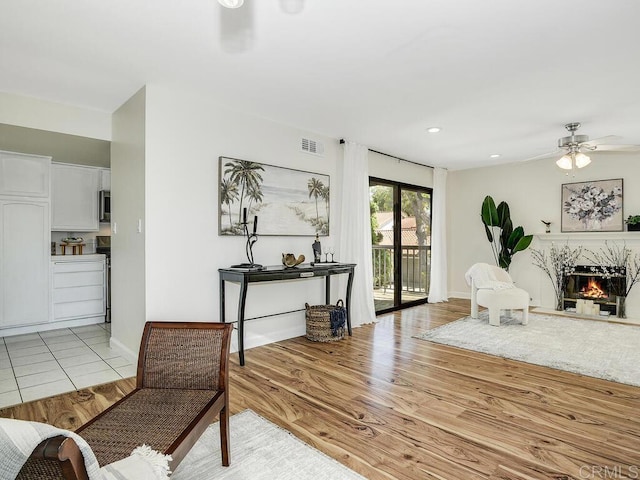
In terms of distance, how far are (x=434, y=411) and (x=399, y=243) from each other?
12.3 feet

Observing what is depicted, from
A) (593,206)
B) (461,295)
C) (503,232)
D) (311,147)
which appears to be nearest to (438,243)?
(503,232)

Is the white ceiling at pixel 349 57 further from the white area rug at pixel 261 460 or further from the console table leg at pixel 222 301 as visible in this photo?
the white area rug at pixel 261 460

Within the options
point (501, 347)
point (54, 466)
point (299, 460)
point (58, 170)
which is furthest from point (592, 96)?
point (58, 170)

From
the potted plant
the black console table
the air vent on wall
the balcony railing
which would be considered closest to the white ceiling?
the air vent on wall

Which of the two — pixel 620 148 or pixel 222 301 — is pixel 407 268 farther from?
pixel 222 301

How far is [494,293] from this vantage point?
4.84 m

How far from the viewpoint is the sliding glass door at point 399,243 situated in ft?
18.9

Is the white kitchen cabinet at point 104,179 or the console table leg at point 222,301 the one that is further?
the white kitchen cabinet at point 104,179

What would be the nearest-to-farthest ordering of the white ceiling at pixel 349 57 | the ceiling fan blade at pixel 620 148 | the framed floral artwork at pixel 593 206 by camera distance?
the white ceiling at pixel 349 57 < the ceiling fan blade at pixel 620 148 < the framed floral artwork at pixel 593 206

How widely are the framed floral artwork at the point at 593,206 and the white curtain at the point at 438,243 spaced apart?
182cm

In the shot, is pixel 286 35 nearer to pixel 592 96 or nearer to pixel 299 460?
pixel 299 460

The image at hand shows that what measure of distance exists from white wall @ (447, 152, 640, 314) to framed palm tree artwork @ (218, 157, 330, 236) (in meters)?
3.56

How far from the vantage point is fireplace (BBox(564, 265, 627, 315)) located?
540 cm

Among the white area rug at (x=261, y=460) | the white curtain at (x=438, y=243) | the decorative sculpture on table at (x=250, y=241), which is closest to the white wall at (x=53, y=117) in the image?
the decorative sculpture on table at (x=250, y=241)
